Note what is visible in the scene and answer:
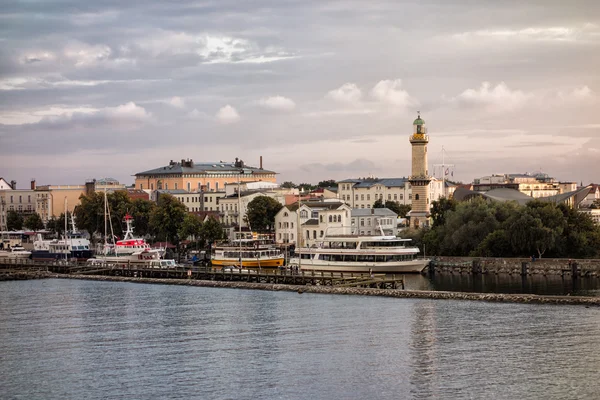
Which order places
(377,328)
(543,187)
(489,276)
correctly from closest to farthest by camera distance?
(377,328) → (489,276) → (543,187)

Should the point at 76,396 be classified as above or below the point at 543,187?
below

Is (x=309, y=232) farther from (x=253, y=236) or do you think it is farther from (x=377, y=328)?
(x=377, y=328)

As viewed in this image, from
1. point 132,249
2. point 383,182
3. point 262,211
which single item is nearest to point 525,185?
point 383,182

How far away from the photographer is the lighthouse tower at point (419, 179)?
10306 cm

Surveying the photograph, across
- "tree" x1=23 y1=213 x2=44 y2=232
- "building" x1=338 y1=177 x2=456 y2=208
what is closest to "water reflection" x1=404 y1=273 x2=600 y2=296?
"building" x1=338 y1=177 x2=456 y2=208

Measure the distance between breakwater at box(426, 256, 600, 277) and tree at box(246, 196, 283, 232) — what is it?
87.2 feet

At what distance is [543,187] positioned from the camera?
471 feet

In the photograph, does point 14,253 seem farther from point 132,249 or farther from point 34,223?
point 34,223

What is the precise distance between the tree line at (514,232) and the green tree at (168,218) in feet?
94.6

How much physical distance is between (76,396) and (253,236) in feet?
183

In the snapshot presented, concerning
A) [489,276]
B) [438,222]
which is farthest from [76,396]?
[438,222]

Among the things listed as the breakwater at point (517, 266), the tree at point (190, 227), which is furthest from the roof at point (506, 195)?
the tree at point (190, 227)

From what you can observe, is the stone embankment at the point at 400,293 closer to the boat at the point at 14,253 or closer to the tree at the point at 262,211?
the boat at the point at 14,253

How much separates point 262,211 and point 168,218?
10.3 m
